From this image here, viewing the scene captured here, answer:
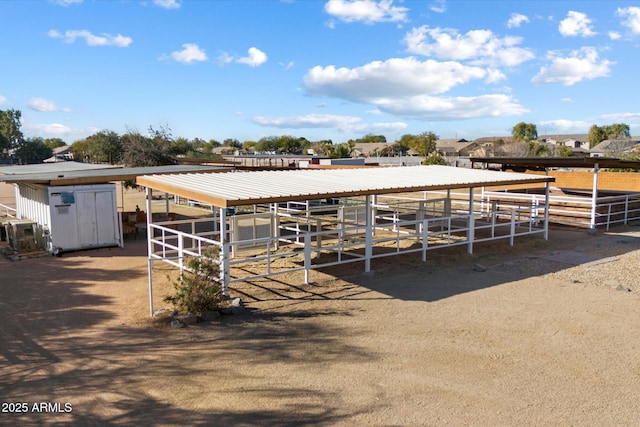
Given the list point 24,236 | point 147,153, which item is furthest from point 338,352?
point 147,153

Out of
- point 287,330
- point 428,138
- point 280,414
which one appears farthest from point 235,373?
point 428,138

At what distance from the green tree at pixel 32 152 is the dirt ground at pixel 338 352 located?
91.5 metres

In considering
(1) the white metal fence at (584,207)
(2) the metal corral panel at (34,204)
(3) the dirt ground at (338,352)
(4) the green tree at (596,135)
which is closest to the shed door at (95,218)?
(2) the metal corral panel at (34,204)

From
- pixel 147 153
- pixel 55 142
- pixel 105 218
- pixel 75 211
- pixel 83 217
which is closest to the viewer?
pixel 75 211

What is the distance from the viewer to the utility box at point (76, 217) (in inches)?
570

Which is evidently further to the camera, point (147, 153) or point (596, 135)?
point (596, 135)

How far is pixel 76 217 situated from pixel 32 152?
88467 mm

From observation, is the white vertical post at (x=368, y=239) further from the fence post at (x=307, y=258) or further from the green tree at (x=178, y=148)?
the green tree at (x=178, y=148)

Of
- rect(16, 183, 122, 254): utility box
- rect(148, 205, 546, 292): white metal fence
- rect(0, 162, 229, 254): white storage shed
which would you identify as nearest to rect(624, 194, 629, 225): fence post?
rect(148, 205, 546, 292): white metal fence

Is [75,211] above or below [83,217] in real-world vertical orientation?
above

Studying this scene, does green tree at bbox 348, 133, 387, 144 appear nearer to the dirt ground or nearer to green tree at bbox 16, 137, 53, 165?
green tree at bbox 16, 137, 53, 165

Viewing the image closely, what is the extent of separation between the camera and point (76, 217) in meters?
14.8

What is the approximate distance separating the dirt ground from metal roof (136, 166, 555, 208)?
1.95 metres

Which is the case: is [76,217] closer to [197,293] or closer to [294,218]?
[294,218]
